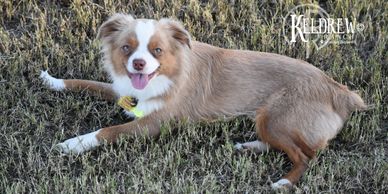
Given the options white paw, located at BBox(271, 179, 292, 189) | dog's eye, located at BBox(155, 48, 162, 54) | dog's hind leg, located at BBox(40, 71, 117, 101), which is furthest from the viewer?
dog's hind leg, located at BBox(40, 71, 117, 101)

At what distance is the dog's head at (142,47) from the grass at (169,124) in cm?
49

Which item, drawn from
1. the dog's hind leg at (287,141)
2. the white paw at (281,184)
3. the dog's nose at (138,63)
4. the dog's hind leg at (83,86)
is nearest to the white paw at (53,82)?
the dog's hind leg at (83,86)

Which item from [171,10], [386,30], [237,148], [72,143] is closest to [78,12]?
[171,10]

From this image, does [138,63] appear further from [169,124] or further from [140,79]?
[169,124]

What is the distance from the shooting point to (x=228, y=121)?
507 centimetres

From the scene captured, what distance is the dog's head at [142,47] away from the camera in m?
4.56

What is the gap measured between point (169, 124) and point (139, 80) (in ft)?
1.50

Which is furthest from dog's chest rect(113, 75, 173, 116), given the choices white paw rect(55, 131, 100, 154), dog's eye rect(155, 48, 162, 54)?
white paw rect(55, 131, 100, 154)

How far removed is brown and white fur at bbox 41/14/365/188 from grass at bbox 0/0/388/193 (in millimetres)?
111

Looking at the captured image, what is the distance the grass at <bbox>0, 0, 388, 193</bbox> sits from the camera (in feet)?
14.9

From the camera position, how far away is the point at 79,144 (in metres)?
4.75

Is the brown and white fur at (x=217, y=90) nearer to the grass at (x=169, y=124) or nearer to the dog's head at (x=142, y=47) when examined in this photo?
the dog's head at (x=142, y=47)

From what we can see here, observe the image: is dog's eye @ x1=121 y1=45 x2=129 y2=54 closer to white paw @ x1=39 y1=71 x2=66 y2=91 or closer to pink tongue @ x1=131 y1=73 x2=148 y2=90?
pink tongue @ x1=131 y1=73 x2=148 y2=90

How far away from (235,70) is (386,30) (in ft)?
6.92
